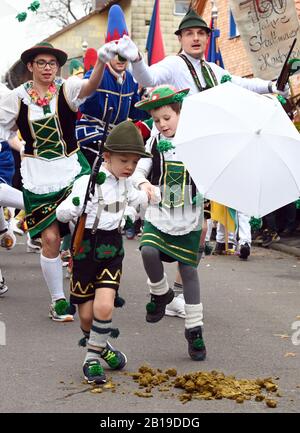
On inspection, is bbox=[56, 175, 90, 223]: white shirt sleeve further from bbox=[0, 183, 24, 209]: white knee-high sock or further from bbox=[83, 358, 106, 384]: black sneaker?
bbox=[0, 183, 24, 209]: white knee-high sock

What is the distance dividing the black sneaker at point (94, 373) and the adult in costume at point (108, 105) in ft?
11.2

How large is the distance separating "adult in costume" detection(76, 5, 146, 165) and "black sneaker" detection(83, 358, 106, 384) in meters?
3.42

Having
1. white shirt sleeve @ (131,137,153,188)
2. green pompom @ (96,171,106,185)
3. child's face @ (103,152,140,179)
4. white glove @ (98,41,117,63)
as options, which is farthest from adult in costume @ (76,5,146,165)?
green pompom @ (96,171,106,185)

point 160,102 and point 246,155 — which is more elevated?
point 160,102

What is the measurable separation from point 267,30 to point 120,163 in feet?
21.5

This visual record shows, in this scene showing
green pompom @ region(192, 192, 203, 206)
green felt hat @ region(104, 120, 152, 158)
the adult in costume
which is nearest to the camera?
green felt hat @ region(104, 120, 152, 158)

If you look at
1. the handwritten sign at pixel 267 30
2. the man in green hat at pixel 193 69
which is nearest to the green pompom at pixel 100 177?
the man in green hat at pixel 193 69

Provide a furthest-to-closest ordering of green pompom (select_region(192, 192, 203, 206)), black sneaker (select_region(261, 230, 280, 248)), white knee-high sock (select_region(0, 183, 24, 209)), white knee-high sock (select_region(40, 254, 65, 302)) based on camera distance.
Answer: black sneaker (select_region(261, 230, 280, 248))
white knee-high sock (select_region(0, 183, 24, 209))
white knee-high sock (select_region(40, 254, 65, 302))
green pompom (select_region(192, 192, 203, 206))

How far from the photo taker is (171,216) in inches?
266

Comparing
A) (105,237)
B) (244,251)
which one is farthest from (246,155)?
(244,251)

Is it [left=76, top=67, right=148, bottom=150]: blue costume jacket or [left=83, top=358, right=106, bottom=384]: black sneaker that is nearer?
[left=83, top=358, right=106, bottom=384]: black sneaker

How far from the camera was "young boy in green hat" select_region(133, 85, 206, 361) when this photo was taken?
21.4ft

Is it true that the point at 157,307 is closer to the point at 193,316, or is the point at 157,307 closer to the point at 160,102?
the point at 193,316

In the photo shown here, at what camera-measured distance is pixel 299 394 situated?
5.43 metres
